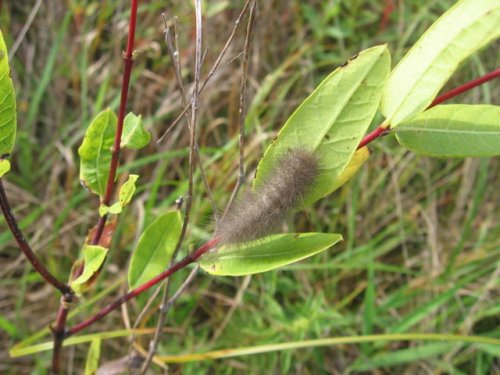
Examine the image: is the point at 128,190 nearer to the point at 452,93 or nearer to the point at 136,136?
the point at 136,136

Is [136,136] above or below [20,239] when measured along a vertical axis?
above

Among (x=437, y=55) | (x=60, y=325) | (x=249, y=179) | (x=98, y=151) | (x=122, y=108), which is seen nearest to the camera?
(x=437, y=55)

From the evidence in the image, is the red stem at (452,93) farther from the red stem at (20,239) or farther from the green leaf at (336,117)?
the red stem at (20,239)

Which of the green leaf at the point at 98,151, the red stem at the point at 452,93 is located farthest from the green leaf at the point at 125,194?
the red stem at the point at 452,93

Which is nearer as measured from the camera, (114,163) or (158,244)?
(114,163)

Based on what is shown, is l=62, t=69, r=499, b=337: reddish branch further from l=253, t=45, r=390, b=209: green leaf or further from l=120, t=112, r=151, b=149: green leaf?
l=120, t=112, r=151, b=149: green leaf

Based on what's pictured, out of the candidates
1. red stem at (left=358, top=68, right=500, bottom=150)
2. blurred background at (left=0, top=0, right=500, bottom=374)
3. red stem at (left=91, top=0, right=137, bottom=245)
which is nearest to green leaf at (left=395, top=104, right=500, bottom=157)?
red stem at (left=358, top=68, right=500, bottom=150)

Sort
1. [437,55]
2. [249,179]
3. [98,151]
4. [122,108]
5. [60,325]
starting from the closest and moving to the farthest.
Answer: [437,55], [122,108], [98,151], [60,325], [249,179]

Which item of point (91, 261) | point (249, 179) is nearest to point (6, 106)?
point (91, 261)
